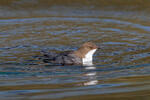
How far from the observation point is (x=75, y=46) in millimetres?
11680

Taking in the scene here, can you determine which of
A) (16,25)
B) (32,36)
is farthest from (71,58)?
(16,25)

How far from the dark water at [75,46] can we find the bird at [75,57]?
1.06 ft

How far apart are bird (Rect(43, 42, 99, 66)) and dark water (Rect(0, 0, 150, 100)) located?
32 centimetres

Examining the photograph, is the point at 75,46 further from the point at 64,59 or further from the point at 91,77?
the point at 91,77

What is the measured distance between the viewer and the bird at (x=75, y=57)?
9828mm

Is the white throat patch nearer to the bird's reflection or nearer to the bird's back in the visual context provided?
the bird's back

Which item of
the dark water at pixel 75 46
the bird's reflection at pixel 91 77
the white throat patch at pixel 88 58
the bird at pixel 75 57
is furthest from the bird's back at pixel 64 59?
the bird's reflection at pixel 91 77

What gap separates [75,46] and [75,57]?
166 cm

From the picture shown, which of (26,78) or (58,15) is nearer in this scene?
(26,78)

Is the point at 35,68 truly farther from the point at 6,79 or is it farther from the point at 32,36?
the point at 32,36

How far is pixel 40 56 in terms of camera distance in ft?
34.4

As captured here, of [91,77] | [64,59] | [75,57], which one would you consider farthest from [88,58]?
[91,77]

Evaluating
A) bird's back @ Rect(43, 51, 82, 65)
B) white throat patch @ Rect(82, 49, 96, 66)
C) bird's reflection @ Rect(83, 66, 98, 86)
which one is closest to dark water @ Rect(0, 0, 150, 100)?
bird's reflection @ Rect(83, 66, 98, 86)

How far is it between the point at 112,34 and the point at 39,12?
4823mm
